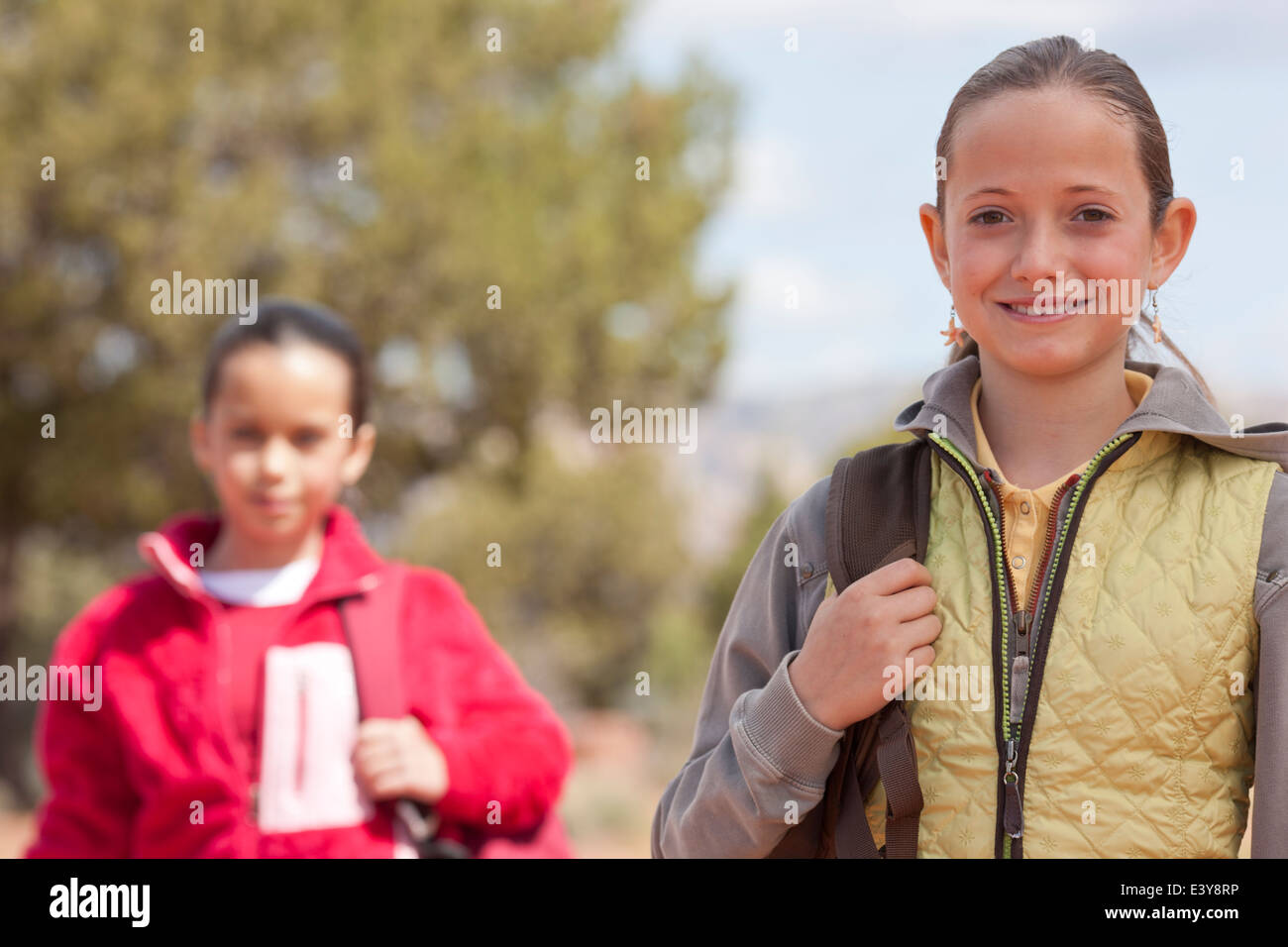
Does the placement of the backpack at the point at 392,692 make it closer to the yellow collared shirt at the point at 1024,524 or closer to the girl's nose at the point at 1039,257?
the yellow collared shirt at the point at 1024,524

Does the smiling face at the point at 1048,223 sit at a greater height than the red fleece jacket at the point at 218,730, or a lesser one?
greater

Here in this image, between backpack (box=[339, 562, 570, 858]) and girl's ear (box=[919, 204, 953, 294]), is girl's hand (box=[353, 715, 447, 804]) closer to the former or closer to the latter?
backpack (box=[339, 562, 570, 858])

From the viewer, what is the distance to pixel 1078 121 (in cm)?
153

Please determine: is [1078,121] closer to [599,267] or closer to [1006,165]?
[1006,165]

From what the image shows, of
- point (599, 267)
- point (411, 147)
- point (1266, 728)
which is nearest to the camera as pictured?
point (1266, 728)

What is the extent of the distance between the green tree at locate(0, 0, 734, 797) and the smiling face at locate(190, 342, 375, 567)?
9.60m

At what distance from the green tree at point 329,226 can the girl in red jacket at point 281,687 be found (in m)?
9.62

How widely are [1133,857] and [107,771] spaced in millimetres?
1659

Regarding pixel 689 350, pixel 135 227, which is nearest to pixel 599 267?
pixel 689 350

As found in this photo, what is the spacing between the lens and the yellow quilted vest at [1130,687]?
143cm
